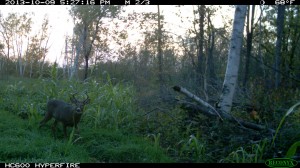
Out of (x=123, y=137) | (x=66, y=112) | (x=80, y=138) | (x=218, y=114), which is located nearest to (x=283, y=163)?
(x=218, y=114)

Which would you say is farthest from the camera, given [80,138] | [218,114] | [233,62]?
[233,62]

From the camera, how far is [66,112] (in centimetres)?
732

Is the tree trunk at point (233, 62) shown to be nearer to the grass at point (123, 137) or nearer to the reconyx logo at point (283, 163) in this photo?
the grass at point (123, 137)

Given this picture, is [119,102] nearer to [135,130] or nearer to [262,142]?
[135,130]

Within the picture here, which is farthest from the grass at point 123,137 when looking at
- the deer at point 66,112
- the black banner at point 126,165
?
the deer at point 66,112

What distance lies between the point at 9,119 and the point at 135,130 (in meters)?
3.22

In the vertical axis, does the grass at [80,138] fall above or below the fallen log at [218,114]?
below

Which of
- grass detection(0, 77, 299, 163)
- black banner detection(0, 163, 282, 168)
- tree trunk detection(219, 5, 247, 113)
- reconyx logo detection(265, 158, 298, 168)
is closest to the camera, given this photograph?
reconyx logo detection(265, 158, 298, 168)

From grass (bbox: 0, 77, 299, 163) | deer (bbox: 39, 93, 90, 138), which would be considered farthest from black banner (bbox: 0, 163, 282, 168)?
deer (bbox: 39, 93, 90, 138)

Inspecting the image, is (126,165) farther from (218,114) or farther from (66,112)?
(218,114)

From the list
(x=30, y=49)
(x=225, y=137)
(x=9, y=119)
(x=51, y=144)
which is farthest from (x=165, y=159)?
(x=30, y=49)

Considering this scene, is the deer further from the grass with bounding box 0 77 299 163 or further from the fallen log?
the fallen log

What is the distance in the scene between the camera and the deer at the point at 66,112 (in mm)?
6973

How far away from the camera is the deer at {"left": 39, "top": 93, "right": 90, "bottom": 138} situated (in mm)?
6973
